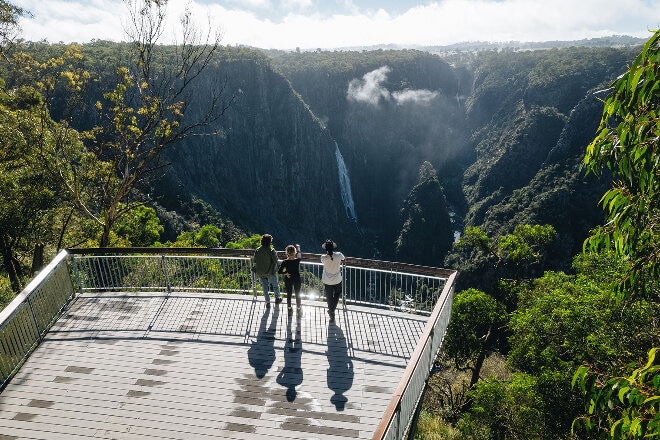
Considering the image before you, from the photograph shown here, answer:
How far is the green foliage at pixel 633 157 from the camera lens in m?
3.01

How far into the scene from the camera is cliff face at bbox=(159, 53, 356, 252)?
→ 315 ft

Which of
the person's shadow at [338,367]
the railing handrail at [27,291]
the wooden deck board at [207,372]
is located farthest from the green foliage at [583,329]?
the railing handrail at [27,291]

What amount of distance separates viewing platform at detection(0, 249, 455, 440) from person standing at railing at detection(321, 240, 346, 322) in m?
0.67

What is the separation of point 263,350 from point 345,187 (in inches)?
5184

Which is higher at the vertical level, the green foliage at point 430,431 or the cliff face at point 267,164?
the green foliage at point 430,431

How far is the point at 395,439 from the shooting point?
17.4 feet

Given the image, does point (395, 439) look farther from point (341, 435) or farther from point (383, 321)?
point (383, 321)

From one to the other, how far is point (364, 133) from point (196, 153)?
244 feet

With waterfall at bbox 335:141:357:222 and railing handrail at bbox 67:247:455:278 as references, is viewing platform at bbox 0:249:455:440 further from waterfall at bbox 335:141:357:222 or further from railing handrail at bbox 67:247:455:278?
waterfall at bbox 335:141:357:222

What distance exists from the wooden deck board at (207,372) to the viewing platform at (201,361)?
0.07ft

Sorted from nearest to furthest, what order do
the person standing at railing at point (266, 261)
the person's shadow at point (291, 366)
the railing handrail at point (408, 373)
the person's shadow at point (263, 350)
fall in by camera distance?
the railing handrail at point (408, 373)
the person's shadow at point (291, 366)
the person's shadow at point (263, 350)
the person standing at railing at point (266, 261)

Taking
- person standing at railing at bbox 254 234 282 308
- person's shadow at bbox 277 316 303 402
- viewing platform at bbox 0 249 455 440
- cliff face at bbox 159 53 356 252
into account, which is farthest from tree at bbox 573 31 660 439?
cliff face at bbox 159 53 356 252

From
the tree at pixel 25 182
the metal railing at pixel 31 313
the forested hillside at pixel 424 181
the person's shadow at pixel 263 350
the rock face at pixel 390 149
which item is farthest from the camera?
the rock face at pixel 390 149

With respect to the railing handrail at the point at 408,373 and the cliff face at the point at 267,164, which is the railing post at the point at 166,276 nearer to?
the railing handrail at the point at 408,373
